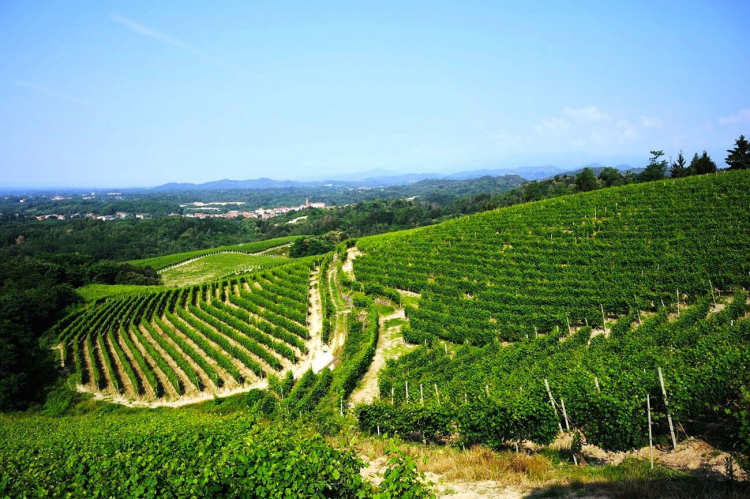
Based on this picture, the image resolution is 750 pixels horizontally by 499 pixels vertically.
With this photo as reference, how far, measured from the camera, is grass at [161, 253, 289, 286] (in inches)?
2623

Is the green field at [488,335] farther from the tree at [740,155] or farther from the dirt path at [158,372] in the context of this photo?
the tree at [740,155]

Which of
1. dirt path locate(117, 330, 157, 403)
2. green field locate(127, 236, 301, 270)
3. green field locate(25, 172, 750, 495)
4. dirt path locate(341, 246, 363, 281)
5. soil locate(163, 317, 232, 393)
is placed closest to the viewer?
green field locate(25, 172, 750, 495)

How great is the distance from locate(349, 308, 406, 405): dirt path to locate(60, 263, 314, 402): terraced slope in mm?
6274

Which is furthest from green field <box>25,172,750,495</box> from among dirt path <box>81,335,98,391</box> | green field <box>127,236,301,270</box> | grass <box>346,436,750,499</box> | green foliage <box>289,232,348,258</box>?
green foliage <box>289,232,348,258</box>

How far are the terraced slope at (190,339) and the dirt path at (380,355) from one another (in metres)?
6.27

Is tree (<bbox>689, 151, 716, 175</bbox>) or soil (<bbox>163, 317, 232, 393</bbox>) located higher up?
tree (<bbox>689, 151, 716, 175</bbox>)

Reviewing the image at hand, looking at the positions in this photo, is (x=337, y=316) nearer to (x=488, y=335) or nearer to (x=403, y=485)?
(x=488, y=335)

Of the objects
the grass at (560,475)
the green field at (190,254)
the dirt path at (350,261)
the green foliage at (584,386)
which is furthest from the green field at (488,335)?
the green field at (190,254)

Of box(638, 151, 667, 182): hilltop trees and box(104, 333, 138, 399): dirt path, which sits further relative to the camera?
box(638, 151, 667, 182): hilltop trees

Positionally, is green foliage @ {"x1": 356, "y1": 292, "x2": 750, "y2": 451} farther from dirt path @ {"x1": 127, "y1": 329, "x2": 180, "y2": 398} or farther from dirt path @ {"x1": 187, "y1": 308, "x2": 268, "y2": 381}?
dirt path @ {"x1": 127, "y1": 329, "x2": 180, "y2": 398}

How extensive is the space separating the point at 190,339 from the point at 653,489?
115 ft

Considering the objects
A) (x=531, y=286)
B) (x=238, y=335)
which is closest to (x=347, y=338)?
(x=238, y=335)

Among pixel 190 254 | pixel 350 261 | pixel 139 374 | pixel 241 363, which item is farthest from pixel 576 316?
pixel 190 254

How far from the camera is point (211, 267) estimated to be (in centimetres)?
7275
